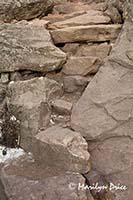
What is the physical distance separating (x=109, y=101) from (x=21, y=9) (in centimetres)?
186

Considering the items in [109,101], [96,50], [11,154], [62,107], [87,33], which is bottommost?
[11,154]

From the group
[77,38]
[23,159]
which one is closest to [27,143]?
[23,159]

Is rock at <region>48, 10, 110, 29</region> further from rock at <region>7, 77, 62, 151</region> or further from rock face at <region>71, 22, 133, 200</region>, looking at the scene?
rock at <region>7, 77, 62, 151</region>

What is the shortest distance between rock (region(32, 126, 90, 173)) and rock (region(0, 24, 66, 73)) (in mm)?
912

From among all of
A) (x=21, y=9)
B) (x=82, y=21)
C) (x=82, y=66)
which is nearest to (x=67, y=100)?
(x=82, y=66)

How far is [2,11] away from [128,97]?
2060 millimetres

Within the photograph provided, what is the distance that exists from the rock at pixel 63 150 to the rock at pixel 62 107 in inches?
13.9

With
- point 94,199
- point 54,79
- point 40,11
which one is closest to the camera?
point 94,199

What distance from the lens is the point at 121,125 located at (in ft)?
12.1

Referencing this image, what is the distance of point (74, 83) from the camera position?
421 centimetres

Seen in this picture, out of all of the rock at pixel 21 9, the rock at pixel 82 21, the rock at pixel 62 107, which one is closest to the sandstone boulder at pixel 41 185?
the rock at pixel 62 107

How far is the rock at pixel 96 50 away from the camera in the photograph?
175 inches

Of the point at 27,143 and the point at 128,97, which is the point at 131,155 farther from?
the point at 27,143

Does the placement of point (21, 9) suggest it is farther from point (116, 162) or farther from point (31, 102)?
point (116, 162)
